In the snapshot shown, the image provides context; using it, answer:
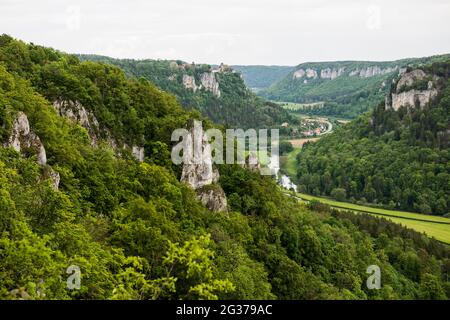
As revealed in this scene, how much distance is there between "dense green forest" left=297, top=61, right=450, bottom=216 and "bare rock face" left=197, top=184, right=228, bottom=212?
98.8 metres

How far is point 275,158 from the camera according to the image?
19375 centimetres

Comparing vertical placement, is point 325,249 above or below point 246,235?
below

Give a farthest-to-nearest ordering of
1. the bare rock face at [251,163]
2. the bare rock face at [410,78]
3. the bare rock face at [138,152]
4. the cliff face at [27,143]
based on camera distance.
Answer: the bare rock face at [410,78]
the bare rock face at [251,163]
the bare rock face at [138,152]
the cliff face at [27,143]

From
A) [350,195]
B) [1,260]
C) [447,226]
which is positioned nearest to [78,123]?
[1,260]

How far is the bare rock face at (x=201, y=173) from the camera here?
5281cm

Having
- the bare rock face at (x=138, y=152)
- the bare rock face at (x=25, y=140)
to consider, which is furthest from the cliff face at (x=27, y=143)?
the bare rock face at (x=138, y=152)

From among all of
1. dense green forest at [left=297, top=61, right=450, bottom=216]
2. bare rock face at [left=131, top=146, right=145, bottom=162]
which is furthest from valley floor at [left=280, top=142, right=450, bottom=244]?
bare rock face at [left=131, top=146, right=145, bottom=162]

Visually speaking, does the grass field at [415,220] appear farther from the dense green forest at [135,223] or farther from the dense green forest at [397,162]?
the dense green forest at [135,223]

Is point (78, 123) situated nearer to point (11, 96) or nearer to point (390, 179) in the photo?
point (11, 96)

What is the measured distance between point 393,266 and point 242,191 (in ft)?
105

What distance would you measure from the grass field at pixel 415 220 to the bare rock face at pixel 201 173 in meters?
67.5

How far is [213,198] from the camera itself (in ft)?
173

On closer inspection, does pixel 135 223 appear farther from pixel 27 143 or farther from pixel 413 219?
pixel 413 219

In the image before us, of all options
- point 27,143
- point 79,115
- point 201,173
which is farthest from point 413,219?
point 27,143
